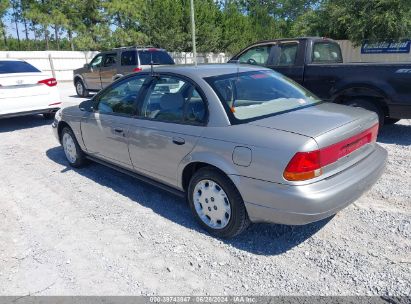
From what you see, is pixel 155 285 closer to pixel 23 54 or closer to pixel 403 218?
pixel 403 218

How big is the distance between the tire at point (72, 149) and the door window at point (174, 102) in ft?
5.89

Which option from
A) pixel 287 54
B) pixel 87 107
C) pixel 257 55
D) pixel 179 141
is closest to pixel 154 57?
pixel 257 55

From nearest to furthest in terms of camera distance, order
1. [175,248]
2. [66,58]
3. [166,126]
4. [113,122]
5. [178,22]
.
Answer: [175,248] → [166,126] → [113,122] → [66,58] → [178,22]

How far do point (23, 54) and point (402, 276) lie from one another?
23605 mm

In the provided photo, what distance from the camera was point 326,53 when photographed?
718cm

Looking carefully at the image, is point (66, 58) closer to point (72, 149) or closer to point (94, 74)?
point (94, 74)

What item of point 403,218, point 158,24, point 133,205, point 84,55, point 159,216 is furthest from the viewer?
point 158,24

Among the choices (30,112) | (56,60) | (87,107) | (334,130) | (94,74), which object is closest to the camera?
(334,130)

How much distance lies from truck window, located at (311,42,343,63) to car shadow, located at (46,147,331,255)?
14.6 ft

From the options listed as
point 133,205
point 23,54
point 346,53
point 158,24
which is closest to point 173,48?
point 158,24

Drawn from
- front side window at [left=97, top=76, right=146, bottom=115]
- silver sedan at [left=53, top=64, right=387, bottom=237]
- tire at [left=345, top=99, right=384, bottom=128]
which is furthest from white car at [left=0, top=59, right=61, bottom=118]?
tire at [left=345, top=99, right=384, bottom=128]

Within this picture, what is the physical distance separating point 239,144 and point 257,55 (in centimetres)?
519

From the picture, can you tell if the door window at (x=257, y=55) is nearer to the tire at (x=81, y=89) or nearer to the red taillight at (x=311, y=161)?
the red taillight at (x=311, y=161)

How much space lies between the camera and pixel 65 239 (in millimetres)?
3387
